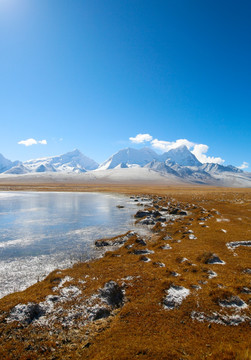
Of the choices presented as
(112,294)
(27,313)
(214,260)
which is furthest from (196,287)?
Answer: (27,313)

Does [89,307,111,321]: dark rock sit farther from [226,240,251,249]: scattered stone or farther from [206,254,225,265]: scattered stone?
[226,240,251,249]: scattered stone

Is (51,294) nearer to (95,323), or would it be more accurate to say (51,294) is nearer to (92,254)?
(95,323)

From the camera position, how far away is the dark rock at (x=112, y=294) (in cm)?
933

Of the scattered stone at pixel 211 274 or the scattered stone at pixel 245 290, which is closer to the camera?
the scattered stone at pixel 245 290

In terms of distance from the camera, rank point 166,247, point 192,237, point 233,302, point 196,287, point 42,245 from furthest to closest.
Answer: point 192,237 → point 42,245 → point 166,247 → point 196,287 → point 233,302

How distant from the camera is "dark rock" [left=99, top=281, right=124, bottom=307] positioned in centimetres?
933

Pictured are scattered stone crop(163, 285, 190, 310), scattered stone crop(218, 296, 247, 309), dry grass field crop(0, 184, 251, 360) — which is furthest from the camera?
scattered stone crop(163, 285, 190, 310)

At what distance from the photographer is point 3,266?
48.2 ft

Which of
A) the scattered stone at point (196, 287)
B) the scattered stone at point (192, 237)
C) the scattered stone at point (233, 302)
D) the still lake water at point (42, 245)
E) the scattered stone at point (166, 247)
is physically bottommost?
the still lake water at point (42, 245)

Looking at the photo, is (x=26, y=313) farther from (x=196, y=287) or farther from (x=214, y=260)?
(x=214, y=260)

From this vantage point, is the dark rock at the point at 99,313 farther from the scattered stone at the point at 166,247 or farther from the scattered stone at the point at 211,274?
the scattered stone at the point at 166,247

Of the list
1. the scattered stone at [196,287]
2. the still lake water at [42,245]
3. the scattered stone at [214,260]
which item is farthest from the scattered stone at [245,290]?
the still lake water at [42,245]

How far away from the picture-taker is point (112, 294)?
32.6ft

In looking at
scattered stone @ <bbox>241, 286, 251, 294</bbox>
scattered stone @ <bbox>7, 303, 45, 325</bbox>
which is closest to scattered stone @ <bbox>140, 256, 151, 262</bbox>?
scattered stone @ <bbox>241, 286, 251, 294</bbox>
